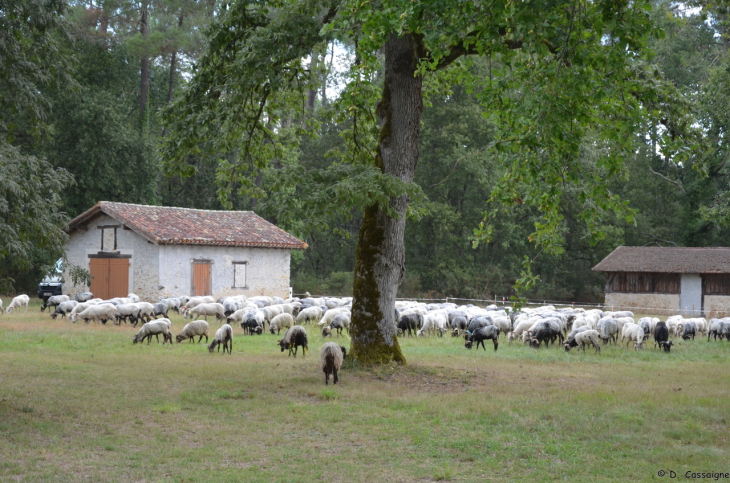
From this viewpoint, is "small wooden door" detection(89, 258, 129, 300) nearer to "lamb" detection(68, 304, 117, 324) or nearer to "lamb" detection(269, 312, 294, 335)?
"lamb" detection(68, 304, 117, 324)

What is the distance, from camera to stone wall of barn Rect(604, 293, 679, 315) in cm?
3547

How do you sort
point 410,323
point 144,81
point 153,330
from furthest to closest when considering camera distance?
point 144,81 → point 410,323 → point 153,330

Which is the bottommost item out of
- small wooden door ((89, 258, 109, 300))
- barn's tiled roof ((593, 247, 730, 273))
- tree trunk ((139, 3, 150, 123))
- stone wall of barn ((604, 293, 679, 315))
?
stone wall of barn ((604, 293, 679, 315))

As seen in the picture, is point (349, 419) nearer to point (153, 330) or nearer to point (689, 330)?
point (153, 330)

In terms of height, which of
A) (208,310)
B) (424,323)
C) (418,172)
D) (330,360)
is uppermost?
(418,172)

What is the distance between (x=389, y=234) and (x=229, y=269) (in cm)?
1818

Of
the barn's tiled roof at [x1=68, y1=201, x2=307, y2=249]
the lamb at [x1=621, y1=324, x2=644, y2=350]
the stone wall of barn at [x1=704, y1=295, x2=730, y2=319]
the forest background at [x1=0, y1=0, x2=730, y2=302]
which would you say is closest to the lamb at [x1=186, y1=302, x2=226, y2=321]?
the barn's tiled roof at [x1=68, y1=201, x2=307, y2=249]

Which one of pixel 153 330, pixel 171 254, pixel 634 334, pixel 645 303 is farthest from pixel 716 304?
pixel 153 330

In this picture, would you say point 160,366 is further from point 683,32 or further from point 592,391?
point 683,32

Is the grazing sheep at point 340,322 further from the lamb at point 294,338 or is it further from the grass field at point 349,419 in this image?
the grass field at point 349,419

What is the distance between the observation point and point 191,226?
3002 centimetres

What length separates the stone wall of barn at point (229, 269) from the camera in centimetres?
2786

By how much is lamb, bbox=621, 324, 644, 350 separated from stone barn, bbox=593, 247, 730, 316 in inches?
649

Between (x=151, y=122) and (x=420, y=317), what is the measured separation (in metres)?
25.0
